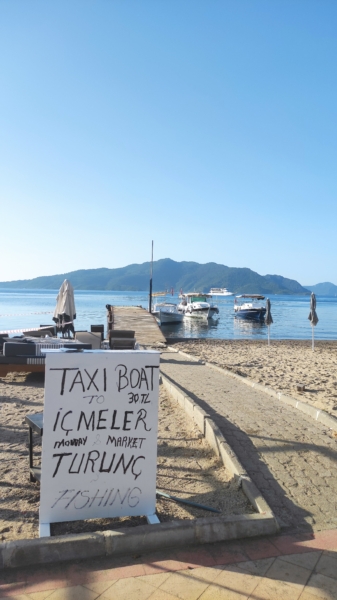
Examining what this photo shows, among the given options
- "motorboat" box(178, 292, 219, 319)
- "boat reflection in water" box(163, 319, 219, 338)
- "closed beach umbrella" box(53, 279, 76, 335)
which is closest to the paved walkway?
"closed beach umbrella" box(53, 279, 76, 335)

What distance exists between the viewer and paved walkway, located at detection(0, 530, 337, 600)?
2535 millimetres

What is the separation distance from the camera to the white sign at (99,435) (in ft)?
10.6

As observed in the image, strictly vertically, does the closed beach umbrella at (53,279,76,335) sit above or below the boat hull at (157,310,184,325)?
above

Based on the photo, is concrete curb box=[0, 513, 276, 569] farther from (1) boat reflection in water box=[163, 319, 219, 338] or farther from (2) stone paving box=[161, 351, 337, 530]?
(1) boat reflection in water box=[163, 319, 219, 338]

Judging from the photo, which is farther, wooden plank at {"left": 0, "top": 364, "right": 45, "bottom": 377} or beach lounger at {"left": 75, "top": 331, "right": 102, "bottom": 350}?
beach lounger at {"left": 75, "top": 331, "right": 102, "bottom": 350}

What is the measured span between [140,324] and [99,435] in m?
21.7

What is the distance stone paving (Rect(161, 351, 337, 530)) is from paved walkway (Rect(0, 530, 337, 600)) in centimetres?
44

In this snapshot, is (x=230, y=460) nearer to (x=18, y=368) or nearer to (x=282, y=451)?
(x=282, y=451)

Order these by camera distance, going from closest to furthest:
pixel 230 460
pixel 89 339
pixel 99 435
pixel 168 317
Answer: pixel 99 435
pixel 230 460
pixel 89 339
pixel 168 317

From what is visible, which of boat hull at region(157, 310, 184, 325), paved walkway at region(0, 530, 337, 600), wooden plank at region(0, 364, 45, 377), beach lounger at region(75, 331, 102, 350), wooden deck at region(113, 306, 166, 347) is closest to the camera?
paved walkway at region(0, 530, 337, 600)

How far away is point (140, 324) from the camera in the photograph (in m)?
25.0

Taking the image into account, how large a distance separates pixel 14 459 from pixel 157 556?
A: 2.21m

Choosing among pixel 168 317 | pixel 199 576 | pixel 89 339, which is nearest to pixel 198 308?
pixel 168 317

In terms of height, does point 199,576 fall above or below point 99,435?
below
